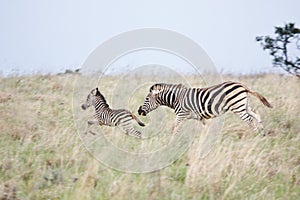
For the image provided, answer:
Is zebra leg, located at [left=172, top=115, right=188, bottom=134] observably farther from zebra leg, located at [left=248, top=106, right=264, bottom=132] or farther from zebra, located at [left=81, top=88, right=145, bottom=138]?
zebra leg, located at [left=248, top=106, right=264, bottom=132]

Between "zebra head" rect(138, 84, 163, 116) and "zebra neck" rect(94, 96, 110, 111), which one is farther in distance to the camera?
"zebra head" rect(138, 84, 163, 116)

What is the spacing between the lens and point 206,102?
259 inches

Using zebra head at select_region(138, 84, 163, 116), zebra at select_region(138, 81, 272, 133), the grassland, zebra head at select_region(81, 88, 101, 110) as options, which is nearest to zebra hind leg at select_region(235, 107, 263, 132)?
zebra at select_region(138, 81, 272, 133)

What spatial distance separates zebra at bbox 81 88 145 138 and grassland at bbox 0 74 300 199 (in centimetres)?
48

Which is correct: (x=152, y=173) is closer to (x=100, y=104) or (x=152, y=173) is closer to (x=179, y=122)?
(x=179, y=122)

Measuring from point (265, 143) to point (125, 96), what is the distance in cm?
331

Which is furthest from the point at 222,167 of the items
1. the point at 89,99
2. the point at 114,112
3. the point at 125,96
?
the point at 125,96

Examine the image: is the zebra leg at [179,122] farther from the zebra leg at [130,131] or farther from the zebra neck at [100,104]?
the zebra neck at [100,104]

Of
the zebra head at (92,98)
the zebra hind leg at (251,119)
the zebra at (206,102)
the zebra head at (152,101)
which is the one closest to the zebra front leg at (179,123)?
the zebra at (206,102)

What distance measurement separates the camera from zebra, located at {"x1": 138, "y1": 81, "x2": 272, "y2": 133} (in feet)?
21.4

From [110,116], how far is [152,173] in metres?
1.73

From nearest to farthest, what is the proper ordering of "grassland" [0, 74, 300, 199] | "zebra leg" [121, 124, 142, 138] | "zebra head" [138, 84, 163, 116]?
"grassland" [0, 74, 300, 199], "zebra leg" [121, 124, 142, 138], "zebra head" [138, 84, 163, 116]

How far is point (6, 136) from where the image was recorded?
20.1ft

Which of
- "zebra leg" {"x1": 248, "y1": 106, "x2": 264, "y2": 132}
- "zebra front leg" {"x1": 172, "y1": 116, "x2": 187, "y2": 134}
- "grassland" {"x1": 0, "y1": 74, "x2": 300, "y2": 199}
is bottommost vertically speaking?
"grassland" {"x1": 0, "y1": 74, "x2": 300, "y2": 199}
